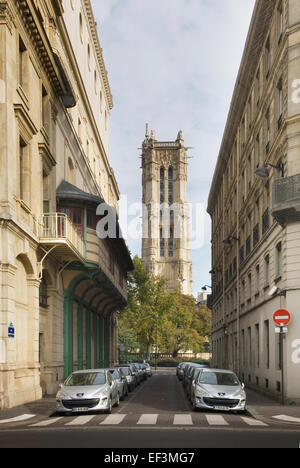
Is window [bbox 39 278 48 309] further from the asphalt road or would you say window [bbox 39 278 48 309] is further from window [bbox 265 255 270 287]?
window [bbox 265 255 270 287]

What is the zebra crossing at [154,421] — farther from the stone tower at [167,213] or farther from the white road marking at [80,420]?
the stone tower at [167,213]

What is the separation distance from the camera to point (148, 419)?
57.9 feet

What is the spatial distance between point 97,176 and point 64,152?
17.0m

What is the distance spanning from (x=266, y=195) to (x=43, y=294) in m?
11.5

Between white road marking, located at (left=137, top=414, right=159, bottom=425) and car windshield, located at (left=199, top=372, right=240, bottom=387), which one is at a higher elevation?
car windshield, located at (left=199, top=372, right=240, bottom=387)

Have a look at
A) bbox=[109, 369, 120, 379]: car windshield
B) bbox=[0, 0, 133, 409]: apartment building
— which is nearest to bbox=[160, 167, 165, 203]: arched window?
bbox=[0, 0, 133, 409]: apartment building

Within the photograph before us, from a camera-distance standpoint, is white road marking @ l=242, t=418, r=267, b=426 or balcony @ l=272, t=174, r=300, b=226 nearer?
white road marking @ l=242, t=418, r=267, b=426

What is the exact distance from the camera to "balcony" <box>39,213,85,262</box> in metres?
25.5

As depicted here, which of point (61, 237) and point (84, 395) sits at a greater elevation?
point (61, 237)

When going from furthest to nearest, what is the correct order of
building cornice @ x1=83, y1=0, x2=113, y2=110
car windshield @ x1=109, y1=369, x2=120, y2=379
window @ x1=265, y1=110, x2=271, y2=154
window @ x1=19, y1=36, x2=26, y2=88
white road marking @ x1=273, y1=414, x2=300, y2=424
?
building cornice @ x1=83, y1=0, x2=113, y2=110 → window @ x1=265, y1=110, x2=271, y2=154 → car windshield @ x1=109, y1=369, x2=120, y2=379 → window @ x1=19, y1=36, x2=26, y2=88 → white road marking @ x1=273, y1=414, x2=300, y2=424

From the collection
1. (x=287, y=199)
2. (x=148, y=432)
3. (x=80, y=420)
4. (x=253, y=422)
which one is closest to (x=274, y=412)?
(x=253, y=422)

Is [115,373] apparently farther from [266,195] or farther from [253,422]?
[266,195]

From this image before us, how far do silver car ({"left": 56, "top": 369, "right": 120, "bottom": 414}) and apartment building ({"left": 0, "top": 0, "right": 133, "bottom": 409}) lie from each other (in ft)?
7.96

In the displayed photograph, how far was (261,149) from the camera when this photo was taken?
3231 cm
